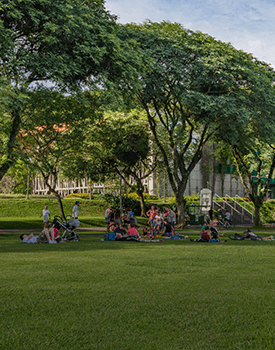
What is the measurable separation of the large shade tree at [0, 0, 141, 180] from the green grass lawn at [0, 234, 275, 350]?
385 inches

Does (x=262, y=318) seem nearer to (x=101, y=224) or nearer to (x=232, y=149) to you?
(x=232, y=149)

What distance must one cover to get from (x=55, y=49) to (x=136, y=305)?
1597 cm

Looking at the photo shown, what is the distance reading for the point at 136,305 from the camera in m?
6.52

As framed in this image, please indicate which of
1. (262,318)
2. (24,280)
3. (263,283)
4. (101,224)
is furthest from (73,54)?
(101,224)

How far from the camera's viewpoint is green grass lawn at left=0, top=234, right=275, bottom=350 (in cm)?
491

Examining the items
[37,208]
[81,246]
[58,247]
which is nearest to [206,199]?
[37,208]

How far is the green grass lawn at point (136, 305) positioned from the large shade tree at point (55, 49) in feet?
32.1

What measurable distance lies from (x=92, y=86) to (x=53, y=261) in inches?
451

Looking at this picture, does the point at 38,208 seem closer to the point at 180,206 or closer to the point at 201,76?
the point at 180,206

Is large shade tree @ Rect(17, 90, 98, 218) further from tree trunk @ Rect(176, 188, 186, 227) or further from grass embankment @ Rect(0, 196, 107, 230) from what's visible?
grass embankment @ Rect(0, 196, 107, 230)

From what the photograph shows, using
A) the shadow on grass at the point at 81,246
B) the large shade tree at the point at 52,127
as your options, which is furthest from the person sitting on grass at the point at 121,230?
the large shade tree at the point at 52,127

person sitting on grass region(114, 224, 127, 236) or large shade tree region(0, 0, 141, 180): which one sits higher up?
large shade tree region(0, 0, 141, 180)

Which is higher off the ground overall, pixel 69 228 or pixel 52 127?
pixel 52 127

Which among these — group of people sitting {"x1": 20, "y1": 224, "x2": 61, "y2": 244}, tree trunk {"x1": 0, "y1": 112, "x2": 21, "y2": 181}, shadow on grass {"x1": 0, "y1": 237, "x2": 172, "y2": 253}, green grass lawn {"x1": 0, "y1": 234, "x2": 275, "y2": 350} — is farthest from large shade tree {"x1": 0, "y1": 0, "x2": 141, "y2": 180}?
green grass lawn {"x1": 0, "y1": 234, "x2": 275, "y2": 350}
